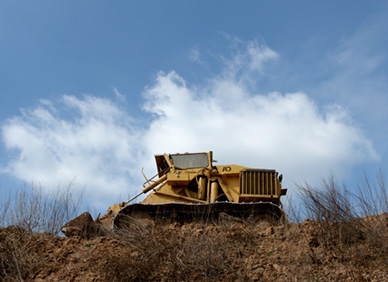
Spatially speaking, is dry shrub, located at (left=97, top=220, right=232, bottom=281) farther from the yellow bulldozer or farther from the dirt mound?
the yellow bulldozer

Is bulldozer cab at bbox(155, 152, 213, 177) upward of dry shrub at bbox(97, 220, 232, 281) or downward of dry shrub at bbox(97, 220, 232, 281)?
upward

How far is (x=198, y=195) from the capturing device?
14.3 m

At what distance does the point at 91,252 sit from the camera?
11.1 meters

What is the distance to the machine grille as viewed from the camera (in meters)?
13.8

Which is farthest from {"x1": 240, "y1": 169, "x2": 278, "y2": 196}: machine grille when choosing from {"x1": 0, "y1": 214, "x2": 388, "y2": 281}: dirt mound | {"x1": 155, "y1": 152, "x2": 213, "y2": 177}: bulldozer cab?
{"x1": 0, "y1": 214, "x2": 388, "y2": 281}: dirt mound

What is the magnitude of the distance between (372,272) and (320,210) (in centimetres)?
194

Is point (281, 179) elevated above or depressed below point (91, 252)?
above

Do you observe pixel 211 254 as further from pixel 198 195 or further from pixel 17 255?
pixel 17 255

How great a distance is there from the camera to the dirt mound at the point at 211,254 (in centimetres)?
978

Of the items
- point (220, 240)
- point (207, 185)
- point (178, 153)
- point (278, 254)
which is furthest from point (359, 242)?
point (178, 153)

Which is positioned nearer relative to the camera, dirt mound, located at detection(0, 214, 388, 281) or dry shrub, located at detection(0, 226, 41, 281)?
dirt mound, located at detection(0, 214, 388, 281)

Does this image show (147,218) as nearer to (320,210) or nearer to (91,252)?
(91,252)

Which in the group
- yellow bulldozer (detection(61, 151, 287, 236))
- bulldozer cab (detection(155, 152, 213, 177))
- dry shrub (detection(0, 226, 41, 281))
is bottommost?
A: dry shrub (detection(0, 226, 41, 281))

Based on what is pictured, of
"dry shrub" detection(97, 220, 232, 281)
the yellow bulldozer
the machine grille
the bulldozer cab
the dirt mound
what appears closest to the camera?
the dirt mound
